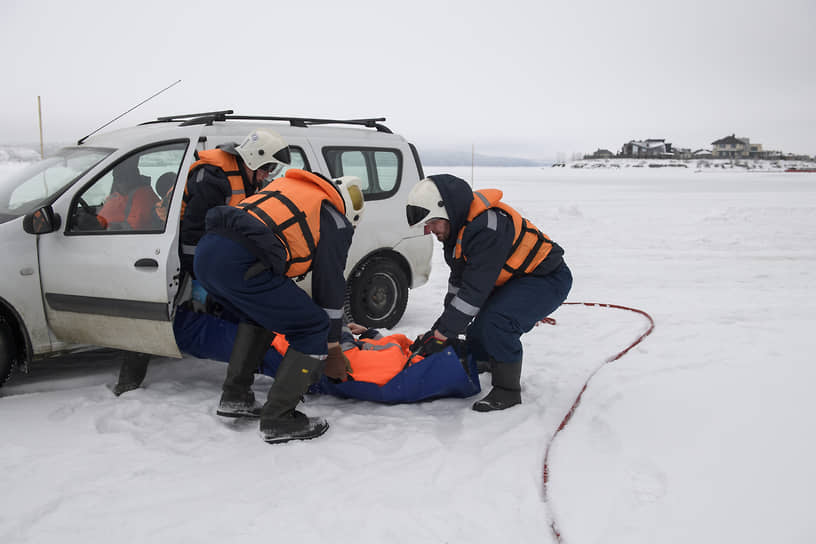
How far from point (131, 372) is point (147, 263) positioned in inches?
36.6

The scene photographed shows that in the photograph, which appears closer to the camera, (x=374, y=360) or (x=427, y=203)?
(x=427, y=203)

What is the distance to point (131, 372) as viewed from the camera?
160 inches

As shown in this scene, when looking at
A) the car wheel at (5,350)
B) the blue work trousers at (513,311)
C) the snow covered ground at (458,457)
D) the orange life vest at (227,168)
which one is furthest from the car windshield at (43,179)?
the blue work trousers at (513,311)

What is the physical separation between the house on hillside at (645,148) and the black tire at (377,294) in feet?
313

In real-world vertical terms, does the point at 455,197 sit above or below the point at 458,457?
above

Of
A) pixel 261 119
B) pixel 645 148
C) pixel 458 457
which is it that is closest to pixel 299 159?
pixel 261 119

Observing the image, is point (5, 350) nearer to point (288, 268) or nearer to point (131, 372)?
point (131, 372)

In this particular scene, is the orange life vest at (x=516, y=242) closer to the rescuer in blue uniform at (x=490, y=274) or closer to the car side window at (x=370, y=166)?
the rescuer in blue uniform at (x=490, y=274)

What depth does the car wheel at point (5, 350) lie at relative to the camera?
371 centimetres

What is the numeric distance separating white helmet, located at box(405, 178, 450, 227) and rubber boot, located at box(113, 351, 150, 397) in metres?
2.18

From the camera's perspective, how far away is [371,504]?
2.74m

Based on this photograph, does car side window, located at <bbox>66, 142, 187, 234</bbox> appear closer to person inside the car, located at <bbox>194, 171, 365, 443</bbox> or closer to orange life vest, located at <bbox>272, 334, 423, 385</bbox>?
person inside the car, located at <bbox>194, 171, 365, 443</bbox>

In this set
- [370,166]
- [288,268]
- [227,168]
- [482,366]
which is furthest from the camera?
[370,166]

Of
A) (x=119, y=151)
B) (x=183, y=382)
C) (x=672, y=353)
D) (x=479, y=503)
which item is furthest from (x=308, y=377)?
(x=672, y=353)
